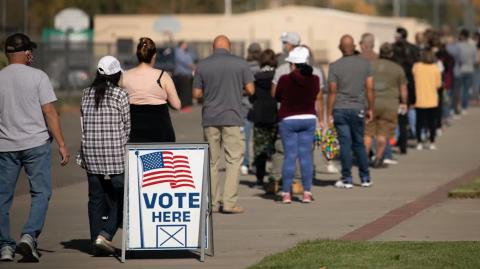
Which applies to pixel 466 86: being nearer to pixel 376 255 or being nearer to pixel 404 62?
pixel 404 62

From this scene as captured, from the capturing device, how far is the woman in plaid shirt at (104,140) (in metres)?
12.0

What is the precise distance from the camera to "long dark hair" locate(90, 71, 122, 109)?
12.0 m

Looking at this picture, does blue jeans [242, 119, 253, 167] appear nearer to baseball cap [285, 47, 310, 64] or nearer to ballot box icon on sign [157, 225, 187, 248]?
baseball cap [285, 47, 310, 64]

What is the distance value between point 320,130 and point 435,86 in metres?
6.16

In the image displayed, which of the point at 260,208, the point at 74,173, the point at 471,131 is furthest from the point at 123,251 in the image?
the point at 471,131

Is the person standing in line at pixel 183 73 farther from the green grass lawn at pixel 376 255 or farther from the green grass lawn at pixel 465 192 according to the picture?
the green grass lawn at pixel 376 255

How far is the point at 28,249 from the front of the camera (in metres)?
A: 11.7

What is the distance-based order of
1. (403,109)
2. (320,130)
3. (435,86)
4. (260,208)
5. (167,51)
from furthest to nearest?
1. (167,51)
2. (435,86)
3. (403,109)
4. (320,130)
5. (260,208)

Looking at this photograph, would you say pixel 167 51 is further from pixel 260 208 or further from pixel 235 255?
pixel 235 255

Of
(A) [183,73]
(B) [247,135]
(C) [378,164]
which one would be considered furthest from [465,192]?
(A) [183,73]

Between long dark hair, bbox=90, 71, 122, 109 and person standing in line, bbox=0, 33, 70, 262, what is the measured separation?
376 mm

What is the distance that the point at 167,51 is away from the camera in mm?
39781

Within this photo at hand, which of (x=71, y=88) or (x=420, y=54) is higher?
(x=420, y=54)

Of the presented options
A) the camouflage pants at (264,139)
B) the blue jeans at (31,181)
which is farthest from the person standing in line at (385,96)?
the blue jeans at (31,181)
